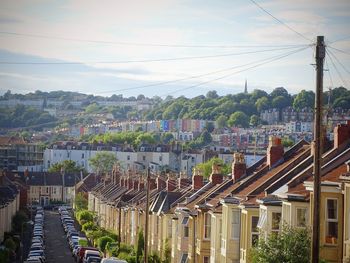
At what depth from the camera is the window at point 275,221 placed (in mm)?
31672

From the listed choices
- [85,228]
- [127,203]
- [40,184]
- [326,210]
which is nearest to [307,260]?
[326,210]

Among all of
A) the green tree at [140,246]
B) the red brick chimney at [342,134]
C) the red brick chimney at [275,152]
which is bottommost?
the green tree at [140,246]

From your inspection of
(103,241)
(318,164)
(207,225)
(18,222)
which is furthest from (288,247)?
(18,222)

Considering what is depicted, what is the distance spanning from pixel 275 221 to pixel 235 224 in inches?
243

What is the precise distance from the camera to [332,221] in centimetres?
2761

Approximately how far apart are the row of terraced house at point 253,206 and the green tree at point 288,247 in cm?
119

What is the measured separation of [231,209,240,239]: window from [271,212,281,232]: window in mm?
5584

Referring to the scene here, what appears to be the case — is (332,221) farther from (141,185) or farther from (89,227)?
(89,227)

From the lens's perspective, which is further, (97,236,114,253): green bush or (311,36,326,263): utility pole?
(97,236,114,253): green bush

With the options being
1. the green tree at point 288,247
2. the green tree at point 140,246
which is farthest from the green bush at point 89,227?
the green tree at point 288,247

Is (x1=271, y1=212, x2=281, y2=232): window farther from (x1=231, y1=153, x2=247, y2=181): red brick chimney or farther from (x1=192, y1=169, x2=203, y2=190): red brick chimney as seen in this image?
(x1=192, y1=169, x2=203, y2=190): red brick chimney

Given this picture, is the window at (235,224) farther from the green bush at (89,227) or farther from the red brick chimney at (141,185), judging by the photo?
the green bush at (89,227)

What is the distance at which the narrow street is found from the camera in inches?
2843

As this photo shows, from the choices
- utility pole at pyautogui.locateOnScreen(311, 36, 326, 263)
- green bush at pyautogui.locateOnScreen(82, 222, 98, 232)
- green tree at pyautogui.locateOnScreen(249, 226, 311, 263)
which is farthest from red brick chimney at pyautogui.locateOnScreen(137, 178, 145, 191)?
utility pole at pyautogui.locateOnScreen(311, 36, 326, 263)
